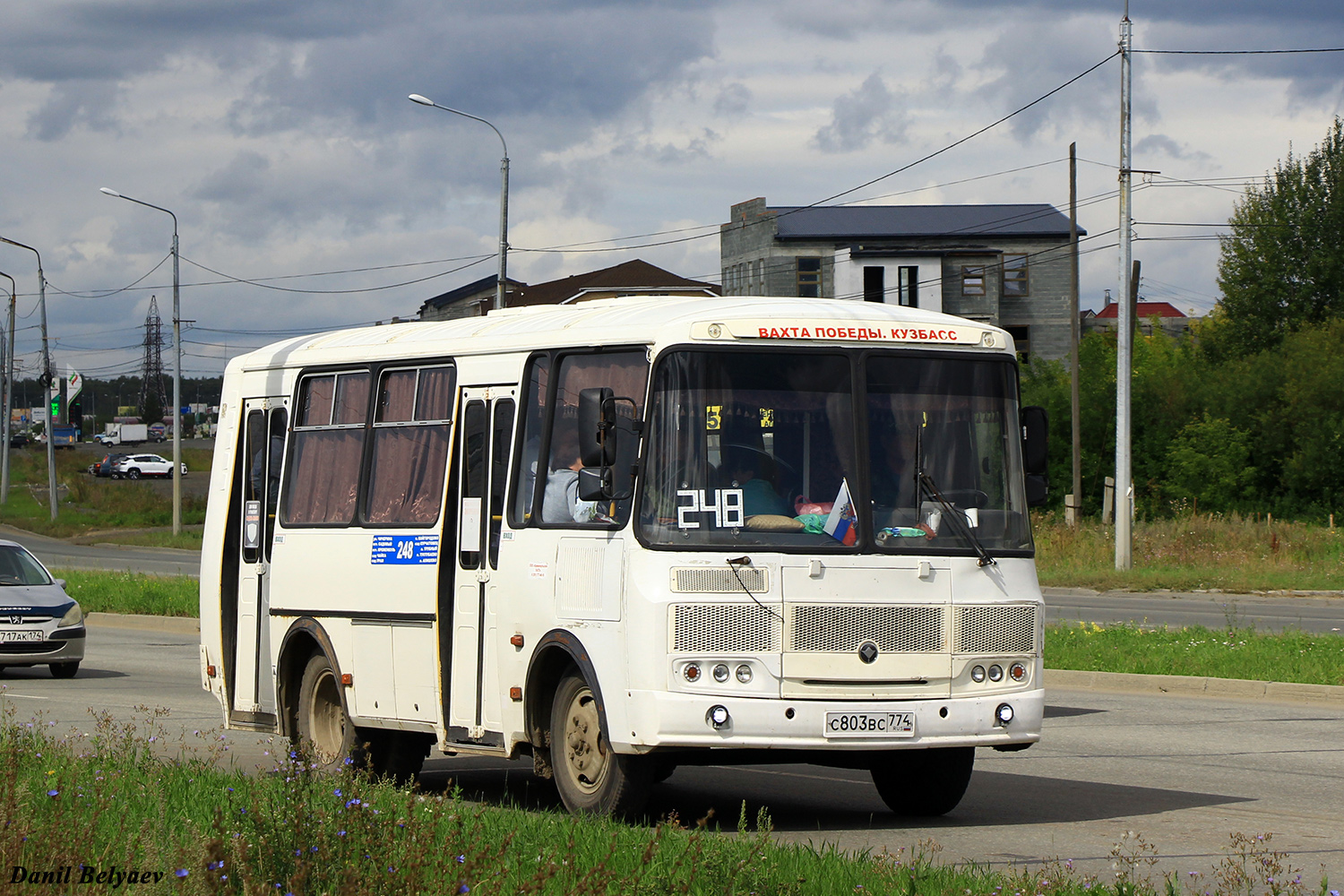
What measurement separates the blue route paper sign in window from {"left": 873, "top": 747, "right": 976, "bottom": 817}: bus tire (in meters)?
2.88

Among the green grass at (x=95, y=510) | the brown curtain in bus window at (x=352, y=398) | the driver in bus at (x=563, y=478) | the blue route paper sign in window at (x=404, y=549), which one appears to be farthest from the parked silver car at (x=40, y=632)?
the green grass at (x=95, y=510)

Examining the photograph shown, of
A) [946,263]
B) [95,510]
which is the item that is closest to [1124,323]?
[946,263]

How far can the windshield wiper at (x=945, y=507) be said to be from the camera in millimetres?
9188

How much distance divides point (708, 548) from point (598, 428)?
0.82 meters

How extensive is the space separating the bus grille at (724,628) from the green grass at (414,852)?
0.94 meters

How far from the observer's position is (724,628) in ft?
28.6

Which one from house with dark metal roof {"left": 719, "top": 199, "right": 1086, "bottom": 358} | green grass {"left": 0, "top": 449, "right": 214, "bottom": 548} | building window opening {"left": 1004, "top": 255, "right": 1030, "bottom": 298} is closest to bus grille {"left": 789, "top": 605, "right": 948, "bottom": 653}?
green grass {"left": 0, "top": 449, "right": 214, "bottom": 548}

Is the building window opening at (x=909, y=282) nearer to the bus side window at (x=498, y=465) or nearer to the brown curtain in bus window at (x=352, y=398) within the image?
the brown curtain in bus window at (x=352, y=398)

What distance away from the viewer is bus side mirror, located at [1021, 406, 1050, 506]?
967 centimetres

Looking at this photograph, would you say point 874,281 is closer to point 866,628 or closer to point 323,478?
point 323,478

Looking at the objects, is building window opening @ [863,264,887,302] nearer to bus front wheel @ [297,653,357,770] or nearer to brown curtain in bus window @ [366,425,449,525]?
bus front wheel @ [297,653,357,770]

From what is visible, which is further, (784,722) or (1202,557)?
(1202,557)

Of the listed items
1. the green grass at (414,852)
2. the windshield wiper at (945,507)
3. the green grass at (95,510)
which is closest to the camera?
the green grass at (414,852)

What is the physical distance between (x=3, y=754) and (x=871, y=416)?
4544 mm
